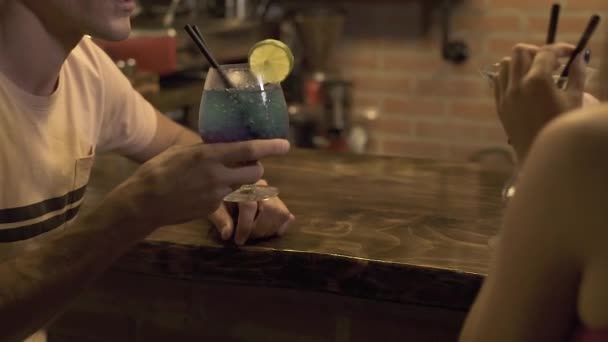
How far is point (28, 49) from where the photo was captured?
4.13 ft

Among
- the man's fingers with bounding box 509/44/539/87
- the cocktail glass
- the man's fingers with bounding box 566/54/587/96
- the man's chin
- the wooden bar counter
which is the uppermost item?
the man's chin

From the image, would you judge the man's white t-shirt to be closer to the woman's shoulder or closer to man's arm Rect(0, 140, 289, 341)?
man's arm Rect(0, 140, 289, 341)

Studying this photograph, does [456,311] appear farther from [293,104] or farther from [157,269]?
[293,104]

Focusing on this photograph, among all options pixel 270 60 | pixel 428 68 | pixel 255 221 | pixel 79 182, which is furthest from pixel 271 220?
pixel 428 68

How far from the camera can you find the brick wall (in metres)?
2.94

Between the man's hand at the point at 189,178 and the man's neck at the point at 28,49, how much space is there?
1.13ft

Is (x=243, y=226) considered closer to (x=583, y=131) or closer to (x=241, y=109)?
(x=241, y=109)

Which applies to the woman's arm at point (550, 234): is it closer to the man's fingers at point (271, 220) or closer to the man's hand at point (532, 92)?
the man's hand at point (532, 92)

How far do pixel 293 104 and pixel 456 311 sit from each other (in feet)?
7.11

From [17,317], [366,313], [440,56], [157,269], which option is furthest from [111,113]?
[440,56]

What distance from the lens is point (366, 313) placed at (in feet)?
3.91

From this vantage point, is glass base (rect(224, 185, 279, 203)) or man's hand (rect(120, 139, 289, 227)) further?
glass base (rect(224, 185, 279, 203))

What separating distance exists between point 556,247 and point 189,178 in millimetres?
515

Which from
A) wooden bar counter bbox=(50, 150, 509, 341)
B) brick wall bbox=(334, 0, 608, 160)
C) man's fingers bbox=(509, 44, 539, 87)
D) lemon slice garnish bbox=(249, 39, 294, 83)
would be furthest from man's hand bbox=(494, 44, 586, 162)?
brick wall bbox=(334, 0, 608, 160)
